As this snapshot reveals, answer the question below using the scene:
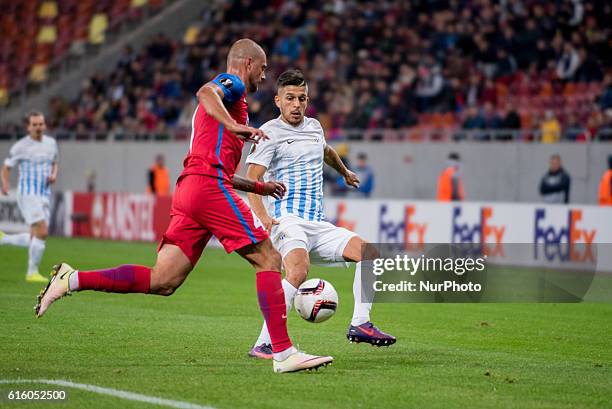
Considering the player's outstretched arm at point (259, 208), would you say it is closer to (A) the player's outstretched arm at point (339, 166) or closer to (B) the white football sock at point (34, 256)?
(A) the player's outstretched arm at point (339, 166)

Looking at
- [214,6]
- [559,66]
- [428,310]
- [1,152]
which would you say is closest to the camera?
[428,310]

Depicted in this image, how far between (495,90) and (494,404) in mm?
17434

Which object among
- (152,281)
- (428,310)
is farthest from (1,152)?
(152,281)

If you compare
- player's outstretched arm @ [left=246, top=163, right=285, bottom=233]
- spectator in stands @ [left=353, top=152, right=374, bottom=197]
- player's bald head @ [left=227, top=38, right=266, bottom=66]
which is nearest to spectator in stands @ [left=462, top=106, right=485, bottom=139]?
spectator in stands @ [left=353, top=152, right=374, bottom=197]

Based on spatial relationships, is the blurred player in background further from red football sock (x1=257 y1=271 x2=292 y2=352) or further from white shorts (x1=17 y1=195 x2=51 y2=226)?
white shorts (x1=17 y1=195 x2=51 y2=226)

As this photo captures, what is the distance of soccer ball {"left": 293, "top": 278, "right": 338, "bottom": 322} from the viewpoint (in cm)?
819

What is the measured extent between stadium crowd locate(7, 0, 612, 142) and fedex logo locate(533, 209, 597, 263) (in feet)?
11.1

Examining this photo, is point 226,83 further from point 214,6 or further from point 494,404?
point 214,6

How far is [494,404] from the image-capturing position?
252 inches

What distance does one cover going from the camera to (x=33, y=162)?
50.9 feet

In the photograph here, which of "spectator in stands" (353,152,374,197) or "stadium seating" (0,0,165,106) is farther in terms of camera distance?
"stadium seating" (0,0,165,106)

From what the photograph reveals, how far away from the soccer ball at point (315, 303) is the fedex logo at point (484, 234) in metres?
10.9

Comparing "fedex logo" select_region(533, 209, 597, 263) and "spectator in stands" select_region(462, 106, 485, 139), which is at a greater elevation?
"spectator in stands" select_region(462, 106, 485, 139)

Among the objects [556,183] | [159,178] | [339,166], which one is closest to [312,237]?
[339,166]
